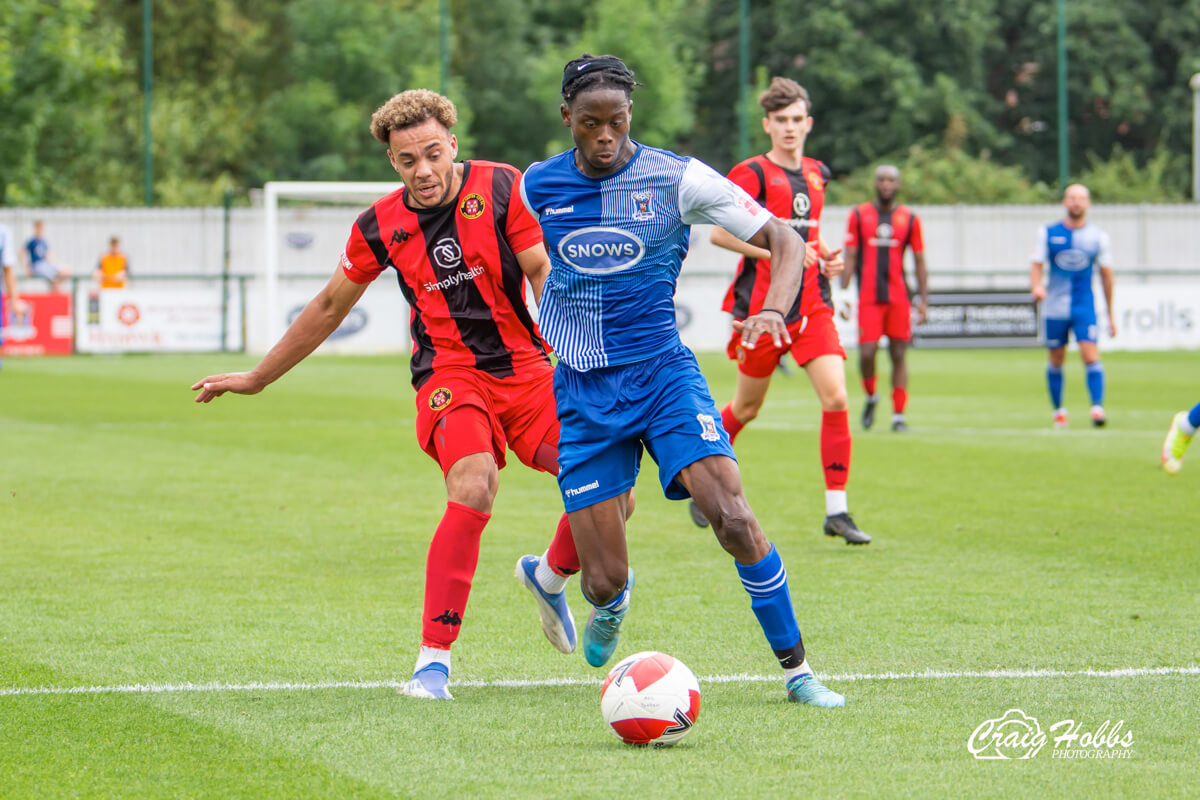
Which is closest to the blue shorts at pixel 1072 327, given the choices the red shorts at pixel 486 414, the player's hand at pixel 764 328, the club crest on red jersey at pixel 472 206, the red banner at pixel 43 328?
the red shorts at pixel 486 414

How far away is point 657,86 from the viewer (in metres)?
46.4

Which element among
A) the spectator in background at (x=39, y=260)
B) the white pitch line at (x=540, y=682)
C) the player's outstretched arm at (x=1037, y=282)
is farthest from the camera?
the spectator in background at (x=39, y=260)

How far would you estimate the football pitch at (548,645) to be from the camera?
430cm

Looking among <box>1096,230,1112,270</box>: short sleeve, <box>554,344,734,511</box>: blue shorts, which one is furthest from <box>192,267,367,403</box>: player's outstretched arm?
<box>1096,230,1112,270</box>: short sleeve

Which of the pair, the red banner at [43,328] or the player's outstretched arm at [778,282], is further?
the red banner at [43,328]

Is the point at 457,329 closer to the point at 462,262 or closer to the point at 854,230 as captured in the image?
the point at 462,262

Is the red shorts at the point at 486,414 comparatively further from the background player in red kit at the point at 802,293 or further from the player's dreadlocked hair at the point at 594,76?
the background player in red kit at the point at 802,293

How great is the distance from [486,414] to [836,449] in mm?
3411

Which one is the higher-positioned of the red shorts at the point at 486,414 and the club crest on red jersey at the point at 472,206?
the club crest on red jersey at the point at 472,206

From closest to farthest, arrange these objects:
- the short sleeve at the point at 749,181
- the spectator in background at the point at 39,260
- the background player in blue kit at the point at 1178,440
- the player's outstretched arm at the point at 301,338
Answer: the player's outstretched arm at the point at 301,338
the short sleeve at the point at 749,181
the background player in blue kit at the point at 1178,440
the spectator in background at the point at 39,260

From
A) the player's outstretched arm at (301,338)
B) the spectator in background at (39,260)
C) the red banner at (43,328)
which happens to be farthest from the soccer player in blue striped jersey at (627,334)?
the spectator in background at (39,260)

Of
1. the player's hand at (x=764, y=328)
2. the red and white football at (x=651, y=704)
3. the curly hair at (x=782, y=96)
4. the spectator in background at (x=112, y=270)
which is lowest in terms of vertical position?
the red and white football at (x=651, y=704)

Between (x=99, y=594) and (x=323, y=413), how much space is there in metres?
10.1
